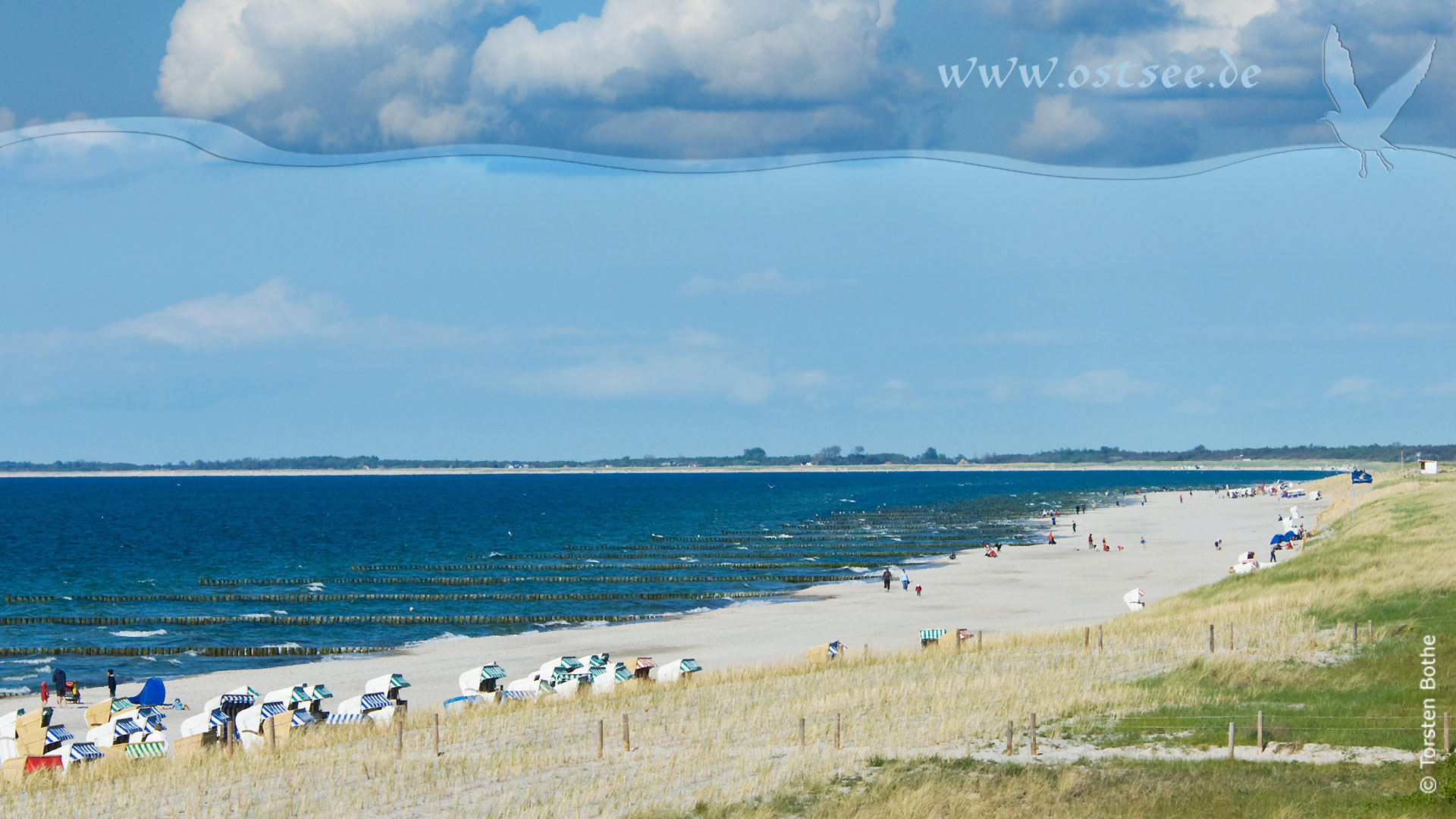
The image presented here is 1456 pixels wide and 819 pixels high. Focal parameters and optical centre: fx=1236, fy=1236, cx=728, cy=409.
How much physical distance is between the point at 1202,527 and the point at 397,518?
91.8 metres

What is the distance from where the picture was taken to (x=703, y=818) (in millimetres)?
16406

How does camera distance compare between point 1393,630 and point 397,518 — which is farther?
point 397,518

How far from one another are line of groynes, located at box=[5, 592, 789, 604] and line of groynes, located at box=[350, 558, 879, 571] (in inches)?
564

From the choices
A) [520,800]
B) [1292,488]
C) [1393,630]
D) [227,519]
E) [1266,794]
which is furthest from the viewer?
[1292,488]

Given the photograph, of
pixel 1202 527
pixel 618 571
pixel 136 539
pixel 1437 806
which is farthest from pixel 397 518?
pixel 1437 806

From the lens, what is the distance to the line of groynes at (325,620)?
180 ft

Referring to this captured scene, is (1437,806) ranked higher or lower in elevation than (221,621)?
higher

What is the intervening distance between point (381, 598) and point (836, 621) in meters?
26.0

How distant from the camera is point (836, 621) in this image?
5191cm

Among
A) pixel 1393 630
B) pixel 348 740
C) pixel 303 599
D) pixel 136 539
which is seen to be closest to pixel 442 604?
pixel 303 599

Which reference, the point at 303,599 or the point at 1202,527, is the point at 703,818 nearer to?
the point at 303,599

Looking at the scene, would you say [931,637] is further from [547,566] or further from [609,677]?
[547,566]

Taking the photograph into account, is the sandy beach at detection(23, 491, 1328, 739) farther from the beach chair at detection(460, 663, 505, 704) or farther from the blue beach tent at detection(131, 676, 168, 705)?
the beach chair at detection(460, 663, 505, 704)

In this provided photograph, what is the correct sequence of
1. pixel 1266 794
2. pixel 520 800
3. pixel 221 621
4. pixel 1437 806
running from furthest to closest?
pixel 221 621, pixel 520 800, pixel 1266 794, pixel 1437 806
